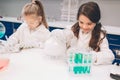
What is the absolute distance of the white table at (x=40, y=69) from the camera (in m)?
0.97

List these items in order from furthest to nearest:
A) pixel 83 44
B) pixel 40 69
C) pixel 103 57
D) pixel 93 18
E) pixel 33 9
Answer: pixel 33 9 < pixel 83 44 < pixel 93 18 < pixel 103 57 < pixel 40 69

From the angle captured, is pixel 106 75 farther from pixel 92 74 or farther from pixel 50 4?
pixel 50 4

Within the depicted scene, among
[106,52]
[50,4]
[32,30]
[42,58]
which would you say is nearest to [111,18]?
[50,4]

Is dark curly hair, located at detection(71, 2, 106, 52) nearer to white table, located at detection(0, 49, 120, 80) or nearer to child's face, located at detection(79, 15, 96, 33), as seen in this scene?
child's face, located at detection(79, 15, 96, 33)

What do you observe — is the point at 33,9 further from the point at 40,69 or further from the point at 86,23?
the point at 40,69

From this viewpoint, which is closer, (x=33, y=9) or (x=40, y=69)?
(x=40, y=69)

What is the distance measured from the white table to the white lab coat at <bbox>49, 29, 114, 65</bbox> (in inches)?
2.4

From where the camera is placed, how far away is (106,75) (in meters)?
1.00

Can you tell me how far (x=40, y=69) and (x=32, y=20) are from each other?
0.62 meters

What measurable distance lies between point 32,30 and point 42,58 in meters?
0.55

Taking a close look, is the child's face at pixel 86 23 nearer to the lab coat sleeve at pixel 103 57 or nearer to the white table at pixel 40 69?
the lab coat sleeve at pixel 103 57

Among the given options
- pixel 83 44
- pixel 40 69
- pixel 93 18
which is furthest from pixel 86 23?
pixel 40 69

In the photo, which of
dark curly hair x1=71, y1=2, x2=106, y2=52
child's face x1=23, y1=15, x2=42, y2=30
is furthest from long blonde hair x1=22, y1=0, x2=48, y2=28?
dark curly hair x1=71, y1=2, x2=106, y2=52

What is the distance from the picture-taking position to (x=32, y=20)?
5.22ft
